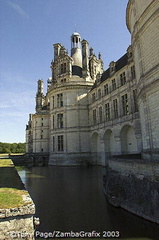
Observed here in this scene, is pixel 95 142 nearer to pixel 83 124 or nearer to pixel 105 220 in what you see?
pixel 83 124

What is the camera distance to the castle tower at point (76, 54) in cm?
3541

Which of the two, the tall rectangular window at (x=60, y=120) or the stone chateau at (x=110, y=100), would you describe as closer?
the stone chateau at (x=110, y=100)

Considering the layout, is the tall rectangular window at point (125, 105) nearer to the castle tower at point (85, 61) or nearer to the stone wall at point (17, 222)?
the castle tower at point (85, 61)

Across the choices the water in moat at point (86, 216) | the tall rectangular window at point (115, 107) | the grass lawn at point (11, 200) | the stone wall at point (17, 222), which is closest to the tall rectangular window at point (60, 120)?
the tall rectangular window at point (115, 107)

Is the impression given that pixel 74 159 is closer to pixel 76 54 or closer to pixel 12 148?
pixel 76 54

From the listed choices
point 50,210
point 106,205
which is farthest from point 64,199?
point 106,205

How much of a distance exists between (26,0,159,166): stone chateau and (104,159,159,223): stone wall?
2.25 meters

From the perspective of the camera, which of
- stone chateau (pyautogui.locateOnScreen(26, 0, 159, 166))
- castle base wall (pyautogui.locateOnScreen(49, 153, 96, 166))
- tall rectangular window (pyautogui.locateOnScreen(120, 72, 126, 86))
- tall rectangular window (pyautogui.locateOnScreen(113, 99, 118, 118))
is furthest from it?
castle base wall (pyautogui.locateOnScreen(49, 153, 96, 166))

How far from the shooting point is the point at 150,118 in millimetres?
11445

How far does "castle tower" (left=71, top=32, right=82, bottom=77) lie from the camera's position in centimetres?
3541

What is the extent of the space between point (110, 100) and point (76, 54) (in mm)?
18611

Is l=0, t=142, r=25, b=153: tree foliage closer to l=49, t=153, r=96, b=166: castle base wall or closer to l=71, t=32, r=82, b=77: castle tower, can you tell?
l=49, t=153, r=96, b=166: castle base wall

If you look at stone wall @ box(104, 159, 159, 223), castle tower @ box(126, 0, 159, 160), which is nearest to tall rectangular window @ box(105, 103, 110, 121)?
castle tower @ box(126, 0, 159, 160)

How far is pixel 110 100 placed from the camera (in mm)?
25578
